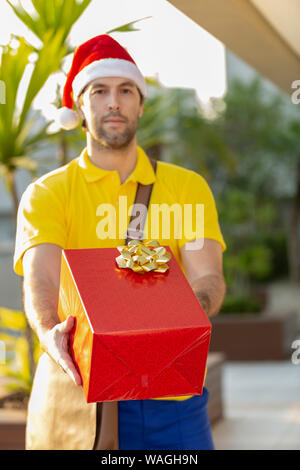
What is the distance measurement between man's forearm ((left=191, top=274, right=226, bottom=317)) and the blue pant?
330 mm

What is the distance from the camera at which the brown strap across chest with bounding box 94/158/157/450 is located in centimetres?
201

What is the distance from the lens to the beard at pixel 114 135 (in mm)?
2143

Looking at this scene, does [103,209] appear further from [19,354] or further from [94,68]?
[19,354]

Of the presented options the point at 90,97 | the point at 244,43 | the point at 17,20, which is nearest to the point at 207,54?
the point at 244,43

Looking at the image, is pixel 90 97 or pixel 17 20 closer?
pixel 90 97

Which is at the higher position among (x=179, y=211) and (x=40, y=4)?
Answer: (x=40, y=4)

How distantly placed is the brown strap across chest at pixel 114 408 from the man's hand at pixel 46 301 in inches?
8.3

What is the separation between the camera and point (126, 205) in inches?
85.9

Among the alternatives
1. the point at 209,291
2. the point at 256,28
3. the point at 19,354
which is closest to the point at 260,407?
the point at 19,354

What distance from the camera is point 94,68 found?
7.34ft

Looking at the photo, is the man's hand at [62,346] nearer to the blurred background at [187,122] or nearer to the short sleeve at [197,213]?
the short sleeve at [197,213]

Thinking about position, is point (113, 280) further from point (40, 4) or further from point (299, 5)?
point (299, 5)

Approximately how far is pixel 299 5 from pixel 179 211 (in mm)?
2286

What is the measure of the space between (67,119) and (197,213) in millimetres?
497
